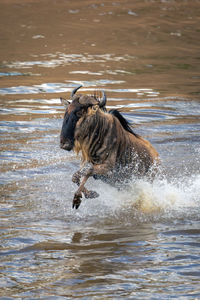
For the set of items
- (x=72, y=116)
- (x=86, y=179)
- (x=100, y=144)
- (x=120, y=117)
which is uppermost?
(x=72, y=116)

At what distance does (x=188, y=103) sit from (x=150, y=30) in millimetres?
8629

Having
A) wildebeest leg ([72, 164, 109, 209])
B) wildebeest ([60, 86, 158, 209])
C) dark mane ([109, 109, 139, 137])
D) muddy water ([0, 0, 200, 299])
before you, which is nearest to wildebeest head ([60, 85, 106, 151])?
wildebeest ([60, 86, 158, 209])

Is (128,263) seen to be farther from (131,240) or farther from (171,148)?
(171,148)

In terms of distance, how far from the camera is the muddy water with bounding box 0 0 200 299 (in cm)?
563

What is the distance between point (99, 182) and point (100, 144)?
1467 mm

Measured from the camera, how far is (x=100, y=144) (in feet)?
24.6

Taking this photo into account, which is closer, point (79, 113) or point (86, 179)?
point (79, 113)

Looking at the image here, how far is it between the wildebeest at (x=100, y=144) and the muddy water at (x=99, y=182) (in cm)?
30

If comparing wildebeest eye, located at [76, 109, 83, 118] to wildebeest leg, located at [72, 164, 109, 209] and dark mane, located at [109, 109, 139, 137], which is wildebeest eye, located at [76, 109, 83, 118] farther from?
dark mane, located at [109, 109, 139, 137]

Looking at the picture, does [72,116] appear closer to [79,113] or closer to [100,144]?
[79,113]

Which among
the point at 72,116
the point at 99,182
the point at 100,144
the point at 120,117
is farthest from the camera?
the point at 99,182

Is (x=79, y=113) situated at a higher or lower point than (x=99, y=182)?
higher

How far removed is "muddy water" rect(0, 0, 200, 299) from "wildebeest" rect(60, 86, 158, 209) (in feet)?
0.98

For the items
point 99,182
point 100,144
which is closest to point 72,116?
point 100,144
